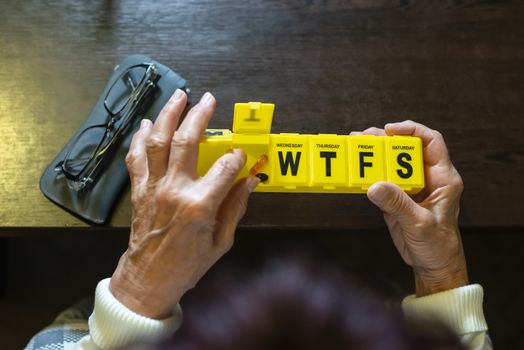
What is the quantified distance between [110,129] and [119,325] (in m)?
0.32

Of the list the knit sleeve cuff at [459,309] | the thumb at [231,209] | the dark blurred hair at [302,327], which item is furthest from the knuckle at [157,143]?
the knit sleeve cuff at [459,309]

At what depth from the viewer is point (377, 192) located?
667mm

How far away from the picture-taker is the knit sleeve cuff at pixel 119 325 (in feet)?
2.09

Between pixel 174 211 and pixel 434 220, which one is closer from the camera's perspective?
pixel 174 211

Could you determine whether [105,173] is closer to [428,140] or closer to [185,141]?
[185,141]

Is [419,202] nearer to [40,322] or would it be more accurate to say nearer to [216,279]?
[216,279]

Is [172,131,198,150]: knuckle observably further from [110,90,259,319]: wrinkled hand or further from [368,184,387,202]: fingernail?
[368,184,387,202]: fingernail

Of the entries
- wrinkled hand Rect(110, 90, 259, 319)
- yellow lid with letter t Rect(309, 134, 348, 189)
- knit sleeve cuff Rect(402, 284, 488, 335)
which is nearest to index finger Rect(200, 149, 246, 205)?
wrinkled hand Rect(110, 90, 259, 319)

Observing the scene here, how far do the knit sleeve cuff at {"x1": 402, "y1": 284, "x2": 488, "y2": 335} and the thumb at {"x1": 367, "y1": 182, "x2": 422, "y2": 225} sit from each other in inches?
5.2

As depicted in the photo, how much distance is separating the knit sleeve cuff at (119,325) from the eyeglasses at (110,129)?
0.22 m

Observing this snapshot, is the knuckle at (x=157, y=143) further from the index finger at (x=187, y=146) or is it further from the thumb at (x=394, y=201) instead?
the thumb at (x=394, y=201)

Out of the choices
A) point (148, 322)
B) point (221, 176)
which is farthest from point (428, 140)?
point (148, 322)

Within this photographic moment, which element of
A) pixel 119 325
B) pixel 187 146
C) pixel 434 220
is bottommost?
pixel 119 325

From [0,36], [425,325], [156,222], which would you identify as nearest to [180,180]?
[156,222]
